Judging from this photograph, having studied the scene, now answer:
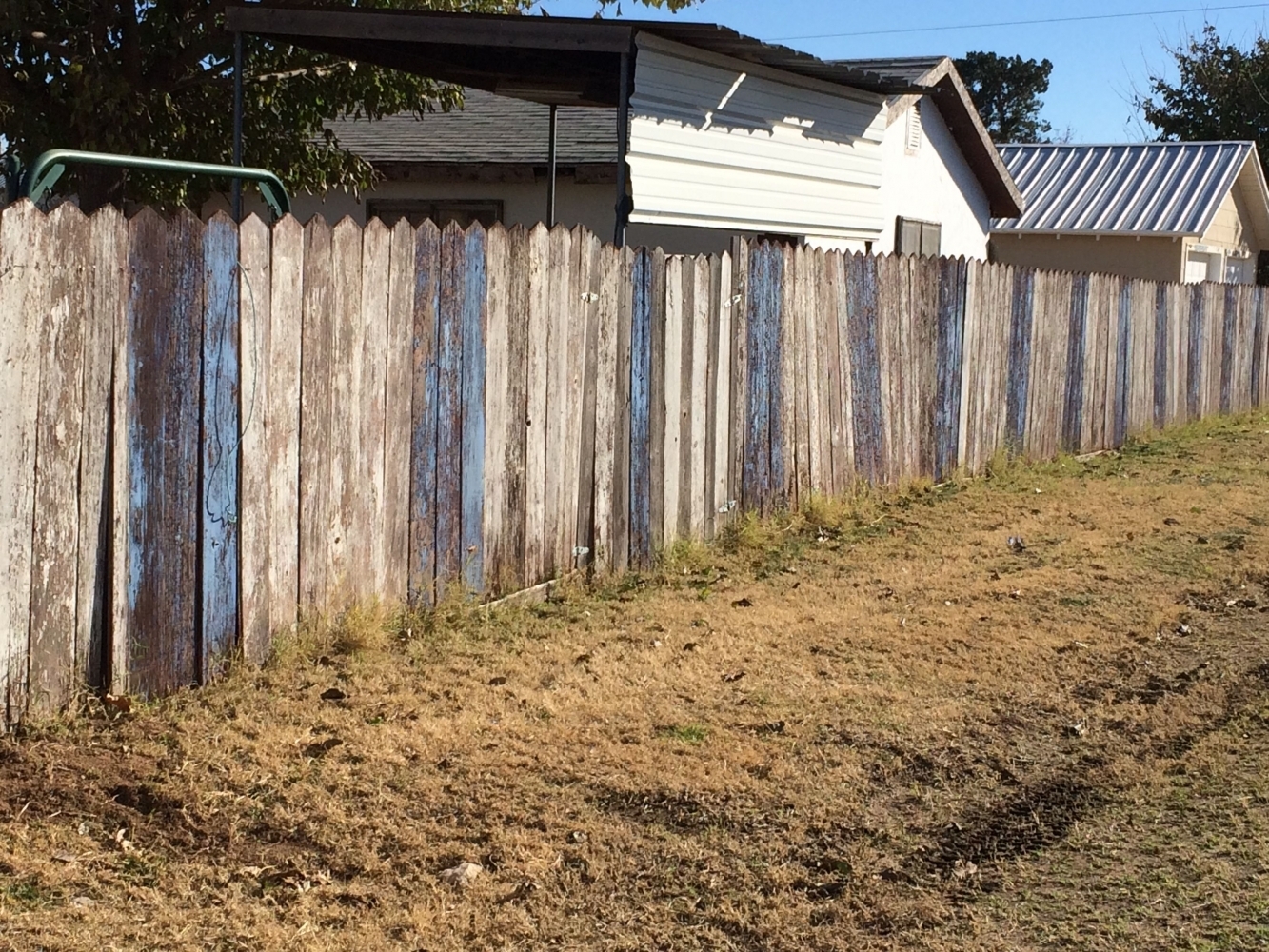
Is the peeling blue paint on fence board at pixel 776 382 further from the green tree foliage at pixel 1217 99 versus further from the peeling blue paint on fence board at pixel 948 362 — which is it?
the green tree foliage at pixel 1217 99

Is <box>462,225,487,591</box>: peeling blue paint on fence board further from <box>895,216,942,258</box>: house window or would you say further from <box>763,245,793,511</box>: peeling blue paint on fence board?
<box>895,216,942,258</box>: house window

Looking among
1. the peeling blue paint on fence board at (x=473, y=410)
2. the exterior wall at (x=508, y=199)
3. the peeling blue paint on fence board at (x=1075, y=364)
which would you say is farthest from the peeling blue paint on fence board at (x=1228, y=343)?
the peeling blue paint on fence board at (x=473, y=410)

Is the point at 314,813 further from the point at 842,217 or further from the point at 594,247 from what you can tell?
the point at 842,217

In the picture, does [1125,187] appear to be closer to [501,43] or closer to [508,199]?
[508,199]

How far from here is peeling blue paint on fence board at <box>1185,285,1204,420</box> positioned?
→ 16.8 meters

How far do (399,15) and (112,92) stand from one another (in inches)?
94.2

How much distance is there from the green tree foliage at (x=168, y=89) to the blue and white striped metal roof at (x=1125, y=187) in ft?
49.4

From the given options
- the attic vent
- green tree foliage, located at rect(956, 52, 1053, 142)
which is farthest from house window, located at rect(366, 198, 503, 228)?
green tree foliage, located at rect(956, 52, 1053, 142)

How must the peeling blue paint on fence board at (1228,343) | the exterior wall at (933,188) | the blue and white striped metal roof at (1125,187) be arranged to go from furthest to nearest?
the blue and white striped metal roof at (1125,187)
the peeling blue paint on fence board at (1228,343)
the exterior wall at (933,188)

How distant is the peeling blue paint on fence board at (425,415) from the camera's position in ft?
20.6

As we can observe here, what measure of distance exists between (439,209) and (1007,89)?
59.4 metres

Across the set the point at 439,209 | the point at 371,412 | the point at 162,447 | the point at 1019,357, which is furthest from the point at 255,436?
the point at 439,209

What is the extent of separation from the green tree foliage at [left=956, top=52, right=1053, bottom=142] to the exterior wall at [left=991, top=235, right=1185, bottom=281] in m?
44.9

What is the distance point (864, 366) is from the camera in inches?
390
